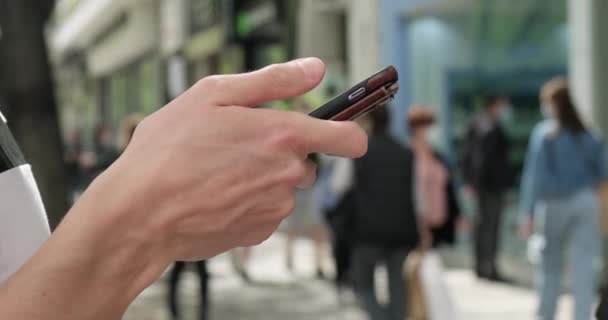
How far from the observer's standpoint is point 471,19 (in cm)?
1267

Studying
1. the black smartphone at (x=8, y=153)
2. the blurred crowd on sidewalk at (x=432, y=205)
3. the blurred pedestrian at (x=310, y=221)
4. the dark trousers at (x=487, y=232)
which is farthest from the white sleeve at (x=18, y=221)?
the blurred pedestrian at (x=310, y=221)

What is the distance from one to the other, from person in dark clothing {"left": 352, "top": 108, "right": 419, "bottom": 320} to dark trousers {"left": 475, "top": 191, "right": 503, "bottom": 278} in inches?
156

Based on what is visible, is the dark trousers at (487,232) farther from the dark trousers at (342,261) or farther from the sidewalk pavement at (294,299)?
the dark trousers at (342,261)

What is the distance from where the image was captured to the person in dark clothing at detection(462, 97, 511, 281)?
34.0ft

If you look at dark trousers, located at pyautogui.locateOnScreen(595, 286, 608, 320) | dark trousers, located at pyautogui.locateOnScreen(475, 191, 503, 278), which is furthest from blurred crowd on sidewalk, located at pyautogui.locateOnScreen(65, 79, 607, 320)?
dark trousers, located at pyautogui.locateOnScreen(595, 286, 608, 320)

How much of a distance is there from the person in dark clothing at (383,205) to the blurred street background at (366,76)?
0.70 metres

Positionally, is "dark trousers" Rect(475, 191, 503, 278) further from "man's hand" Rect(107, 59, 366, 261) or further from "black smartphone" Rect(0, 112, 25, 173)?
"man's hand" Rect(107, 59, 366, 261)

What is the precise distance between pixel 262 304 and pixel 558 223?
133 inches

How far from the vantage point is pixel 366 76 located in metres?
9.32

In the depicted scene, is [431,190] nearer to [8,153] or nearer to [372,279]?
[372,279]

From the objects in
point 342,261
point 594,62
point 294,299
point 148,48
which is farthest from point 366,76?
point 148,48

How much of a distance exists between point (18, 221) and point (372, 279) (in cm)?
565

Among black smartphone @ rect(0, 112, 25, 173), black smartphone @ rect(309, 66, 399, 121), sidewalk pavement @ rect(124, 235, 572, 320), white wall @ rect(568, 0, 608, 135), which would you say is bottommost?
sidewalk pavement @ rect(124, 235, 572, 320)

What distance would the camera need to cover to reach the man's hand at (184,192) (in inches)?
40.1
